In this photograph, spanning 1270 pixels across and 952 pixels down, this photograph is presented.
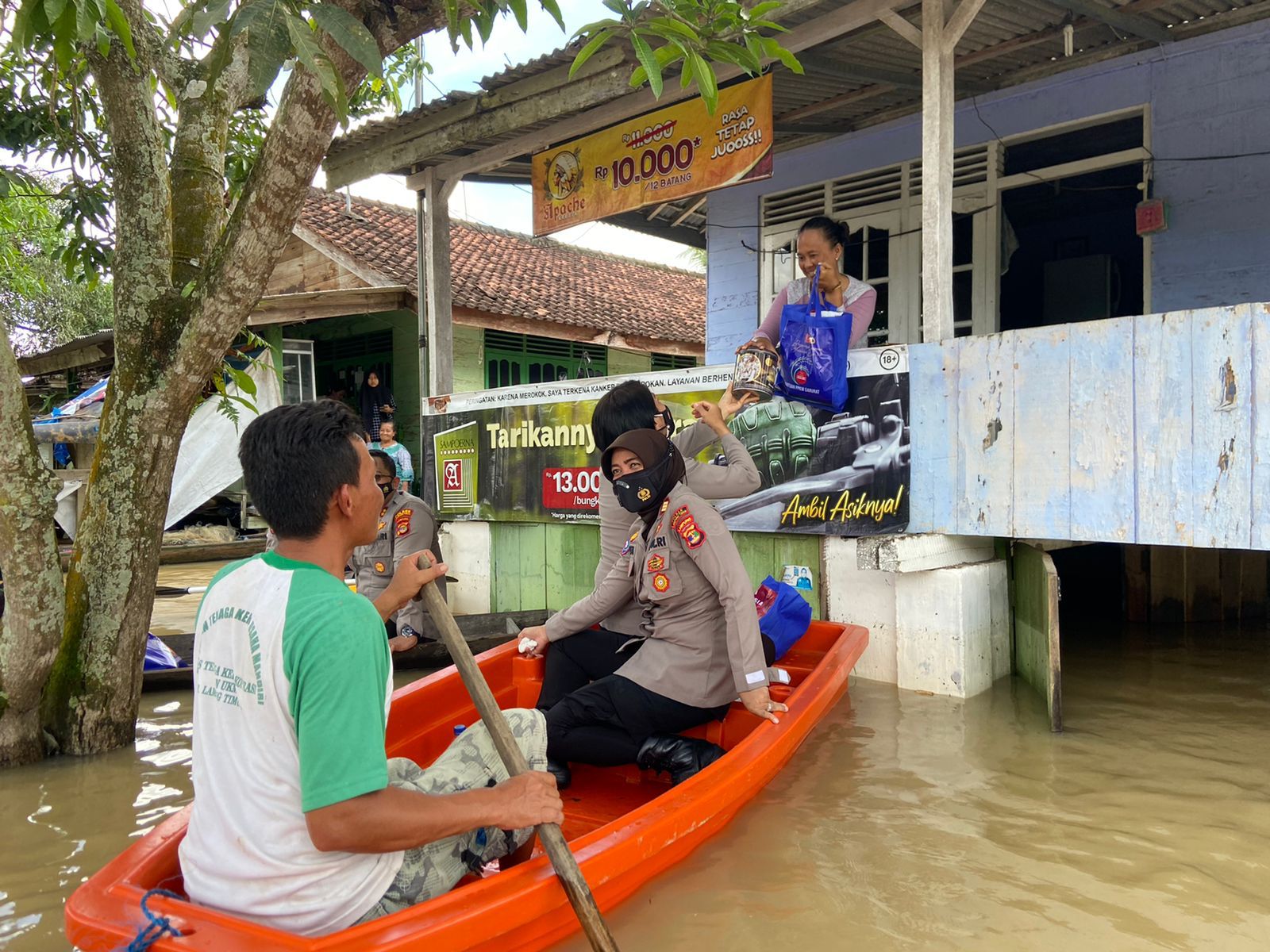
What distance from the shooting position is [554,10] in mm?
2496

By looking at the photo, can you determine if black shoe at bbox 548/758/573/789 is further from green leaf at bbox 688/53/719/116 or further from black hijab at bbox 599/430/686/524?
green leaf at bbox 688/53/719/116

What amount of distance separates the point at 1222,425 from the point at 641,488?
8.87 feet

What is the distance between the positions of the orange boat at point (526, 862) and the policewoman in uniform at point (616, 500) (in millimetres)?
384

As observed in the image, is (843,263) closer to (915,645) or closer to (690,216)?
(690,216)

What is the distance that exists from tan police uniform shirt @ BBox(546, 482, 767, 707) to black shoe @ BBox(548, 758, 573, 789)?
0.48 metres

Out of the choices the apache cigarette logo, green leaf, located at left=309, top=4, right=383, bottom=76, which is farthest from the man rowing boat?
the apache cigarette logo

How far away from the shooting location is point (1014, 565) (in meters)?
5.43

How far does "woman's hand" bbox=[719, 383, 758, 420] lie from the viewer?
15.5ft

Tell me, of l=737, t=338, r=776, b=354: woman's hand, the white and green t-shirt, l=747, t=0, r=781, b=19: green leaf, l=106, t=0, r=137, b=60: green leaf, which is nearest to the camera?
the white and green t-shirt

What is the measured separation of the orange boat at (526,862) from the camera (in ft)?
6.43

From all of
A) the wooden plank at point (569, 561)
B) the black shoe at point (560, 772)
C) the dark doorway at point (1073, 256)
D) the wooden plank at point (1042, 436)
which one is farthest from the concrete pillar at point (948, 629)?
the dark doorway at point (1073, 256)

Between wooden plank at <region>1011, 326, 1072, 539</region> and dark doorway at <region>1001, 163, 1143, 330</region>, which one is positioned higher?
dark doorway at <region>1001, 163, 1143, 330</region>

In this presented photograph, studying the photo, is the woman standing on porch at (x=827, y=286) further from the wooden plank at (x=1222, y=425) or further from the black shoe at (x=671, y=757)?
the black shoe at (x=671, y=757)

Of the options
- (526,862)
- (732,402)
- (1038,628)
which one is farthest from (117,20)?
(1038,628)
